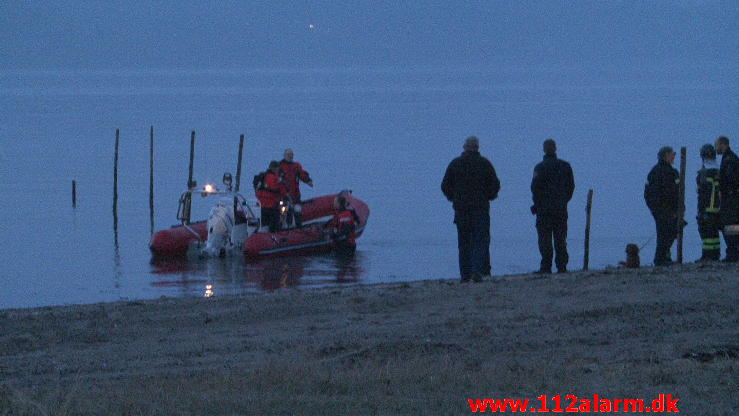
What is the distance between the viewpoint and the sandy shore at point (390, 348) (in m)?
6.14

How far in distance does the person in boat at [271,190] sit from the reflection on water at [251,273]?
0.89 m

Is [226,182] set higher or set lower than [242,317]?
higher

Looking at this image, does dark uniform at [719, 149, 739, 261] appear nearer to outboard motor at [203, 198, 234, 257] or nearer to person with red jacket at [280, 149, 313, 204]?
person with red jacket at [280, 149, 313, 204]

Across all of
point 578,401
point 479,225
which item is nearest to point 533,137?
point 479,225

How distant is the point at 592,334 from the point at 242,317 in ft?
10.4

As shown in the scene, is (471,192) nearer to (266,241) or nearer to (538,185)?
(538,185)

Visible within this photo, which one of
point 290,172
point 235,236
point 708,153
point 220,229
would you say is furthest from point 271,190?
point 708,153

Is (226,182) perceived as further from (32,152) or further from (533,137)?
(533,137)

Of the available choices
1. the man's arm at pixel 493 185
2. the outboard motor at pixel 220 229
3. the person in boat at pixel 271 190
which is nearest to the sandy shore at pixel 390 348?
the man's arm at pixel 493 185

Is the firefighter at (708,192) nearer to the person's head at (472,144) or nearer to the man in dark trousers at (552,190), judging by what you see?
the man in dark trousers at (552,190)

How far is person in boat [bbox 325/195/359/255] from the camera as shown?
21.7m

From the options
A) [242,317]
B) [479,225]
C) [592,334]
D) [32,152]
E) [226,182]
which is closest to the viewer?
[592,334]

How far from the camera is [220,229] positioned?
20.8 m

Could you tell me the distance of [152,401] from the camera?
6.03 meters
